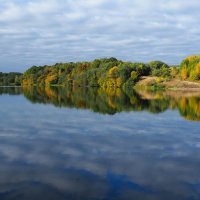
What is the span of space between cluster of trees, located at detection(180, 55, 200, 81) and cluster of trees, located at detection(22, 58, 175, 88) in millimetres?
6439

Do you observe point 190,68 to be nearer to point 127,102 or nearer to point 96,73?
point 96,73

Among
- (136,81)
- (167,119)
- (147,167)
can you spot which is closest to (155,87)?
(136,81)

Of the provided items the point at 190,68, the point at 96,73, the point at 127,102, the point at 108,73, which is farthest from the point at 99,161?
the point at 96,73

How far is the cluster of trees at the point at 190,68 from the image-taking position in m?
114

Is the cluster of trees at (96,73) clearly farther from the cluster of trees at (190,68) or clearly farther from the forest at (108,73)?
the cluster of trees at (190,68)

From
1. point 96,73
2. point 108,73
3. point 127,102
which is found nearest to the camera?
point 127,102

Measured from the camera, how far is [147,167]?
13.8m

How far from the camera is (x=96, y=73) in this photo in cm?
14462

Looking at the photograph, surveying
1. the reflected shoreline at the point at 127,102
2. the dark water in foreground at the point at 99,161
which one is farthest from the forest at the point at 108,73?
the dark water in foreground at the point at 99,161

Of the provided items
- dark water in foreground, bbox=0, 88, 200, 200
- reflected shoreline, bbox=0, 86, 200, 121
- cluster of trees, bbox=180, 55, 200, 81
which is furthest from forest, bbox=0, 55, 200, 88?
dark water in foreground, bbox=0, 88, 200, 200

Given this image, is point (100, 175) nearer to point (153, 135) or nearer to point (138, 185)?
point (138, 185)

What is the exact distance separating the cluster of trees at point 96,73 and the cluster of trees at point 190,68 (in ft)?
21.1

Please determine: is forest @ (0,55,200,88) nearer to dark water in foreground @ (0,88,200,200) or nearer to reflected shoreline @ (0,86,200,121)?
reflected shoreline @ (0,86,200,121)

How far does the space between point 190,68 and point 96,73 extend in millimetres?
39918
